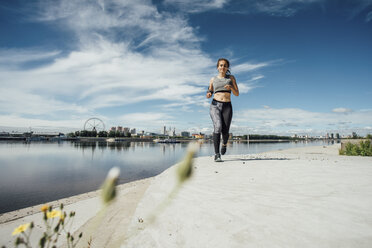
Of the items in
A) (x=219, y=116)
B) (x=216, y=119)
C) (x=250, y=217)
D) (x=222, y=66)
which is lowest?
(x=250, y=217)

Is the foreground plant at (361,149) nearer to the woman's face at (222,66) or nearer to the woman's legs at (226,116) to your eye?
the woman's legs at (226,116)

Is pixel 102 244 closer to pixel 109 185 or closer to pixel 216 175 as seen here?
pixel 109 185

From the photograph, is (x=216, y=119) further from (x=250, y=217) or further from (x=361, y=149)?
(x=361, y=149)

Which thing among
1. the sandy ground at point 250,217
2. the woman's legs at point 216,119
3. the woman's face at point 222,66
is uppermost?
the woman's face at point 222,66

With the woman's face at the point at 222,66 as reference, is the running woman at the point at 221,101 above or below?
below

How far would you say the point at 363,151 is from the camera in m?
12.7

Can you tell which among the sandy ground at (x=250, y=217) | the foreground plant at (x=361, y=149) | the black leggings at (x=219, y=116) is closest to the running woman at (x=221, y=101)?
the black leggings at (x=219, y=116)

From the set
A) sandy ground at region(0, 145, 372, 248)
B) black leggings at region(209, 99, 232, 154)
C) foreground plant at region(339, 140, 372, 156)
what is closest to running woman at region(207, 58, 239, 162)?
black leggings at region(209, 99, 232, 154)

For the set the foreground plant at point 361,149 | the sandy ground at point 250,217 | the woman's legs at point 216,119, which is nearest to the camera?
the sandy ground at point 250,217

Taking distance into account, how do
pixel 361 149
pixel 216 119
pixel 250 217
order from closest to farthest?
pixel 250 217
pixel 216 119
pixel 361 149

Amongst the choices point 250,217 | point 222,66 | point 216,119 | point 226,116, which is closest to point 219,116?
point 216,119

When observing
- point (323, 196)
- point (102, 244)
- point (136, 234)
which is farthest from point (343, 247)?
point (102, 244)

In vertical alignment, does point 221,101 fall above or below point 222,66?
below

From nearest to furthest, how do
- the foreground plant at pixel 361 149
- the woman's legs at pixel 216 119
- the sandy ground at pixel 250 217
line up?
the sandy ground at pixel 250 217 → the woman's legs at pixel 216 119 → the foreground plant at pixel 361 149
